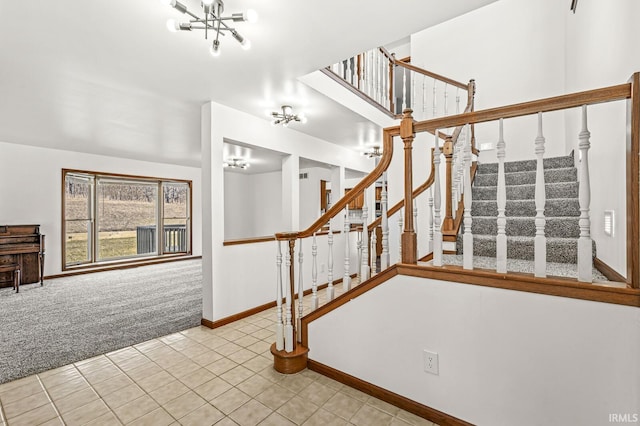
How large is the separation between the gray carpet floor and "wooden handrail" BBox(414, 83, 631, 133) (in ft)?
Answer: 11.0

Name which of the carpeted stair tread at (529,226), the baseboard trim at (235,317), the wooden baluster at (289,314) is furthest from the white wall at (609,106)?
the baseboard trim at (235,317)

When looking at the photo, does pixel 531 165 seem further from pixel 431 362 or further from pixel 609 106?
pixel 431 362

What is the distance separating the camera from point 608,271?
1804mm

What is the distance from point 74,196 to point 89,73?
4.70 meters

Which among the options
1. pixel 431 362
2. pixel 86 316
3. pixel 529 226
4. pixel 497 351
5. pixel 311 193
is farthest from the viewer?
pixel 311 193

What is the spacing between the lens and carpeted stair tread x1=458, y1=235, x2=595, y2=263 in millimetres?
2102

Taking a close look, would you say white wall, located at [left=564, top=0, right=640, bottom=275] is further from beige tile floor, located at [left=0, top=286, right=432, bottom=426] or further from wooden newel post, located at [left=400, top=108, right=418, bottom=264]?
beige tile floor, located at [left=0, top=286, right=432, bottom=426]

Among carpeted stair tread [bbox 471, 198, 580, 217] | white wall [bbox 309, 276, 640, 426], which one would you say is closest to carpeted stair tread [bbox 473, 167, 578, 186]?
carpeted stair tread [bbox 471, 198, 580, 217]

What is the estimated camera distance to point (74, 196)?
6078 mm

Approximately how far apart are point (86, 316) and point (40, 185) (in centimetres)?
354

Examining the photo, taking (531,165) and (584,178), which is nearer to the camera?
(584,178)

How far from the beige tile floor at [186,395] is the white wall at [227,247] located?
76 centimetres

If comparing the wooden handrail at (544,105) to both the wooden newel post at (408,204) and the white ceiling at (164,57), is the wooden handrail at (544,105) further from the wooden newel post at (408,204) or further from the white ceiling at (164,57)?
the white ceiling at (164,57)

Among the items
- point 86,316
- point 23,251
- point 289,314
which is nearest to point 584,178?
point 289,314
